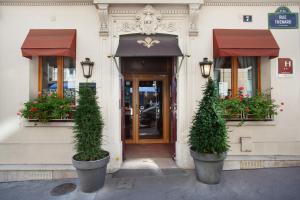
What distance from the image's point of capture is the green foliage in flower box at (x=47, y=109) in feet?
15.9

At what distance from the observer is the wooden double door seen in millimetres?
7461

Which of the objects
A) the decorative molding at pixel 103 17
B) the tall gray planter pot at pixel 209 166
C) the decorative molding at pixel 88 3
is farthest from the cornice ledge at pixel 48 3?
the tall gray planter pot at pixel 209 166

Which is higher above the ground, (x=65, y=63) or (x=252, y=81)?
(x=65, y=63)

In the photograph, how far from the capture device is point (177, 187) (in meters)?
4.30

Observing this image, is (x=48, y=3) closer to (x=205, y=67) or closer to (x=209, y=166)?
(x=205, y=67)

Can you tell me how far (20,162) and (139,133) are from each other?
383cm

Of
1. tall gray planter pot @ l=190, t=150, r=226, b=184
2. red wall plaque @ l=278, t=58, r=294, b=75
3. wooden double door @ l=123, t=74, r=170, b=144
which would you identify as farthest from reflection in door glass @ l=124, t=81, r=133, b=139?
red wall plaque @ l=278, t=58, r=294, b=75

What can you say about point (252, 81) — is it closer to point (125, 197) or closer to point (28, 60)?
point (125, 197)

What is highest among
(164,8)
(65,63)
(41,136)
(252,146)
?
(164,8)

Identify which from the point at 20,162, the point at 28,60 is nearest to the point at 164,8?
the point at 28,60

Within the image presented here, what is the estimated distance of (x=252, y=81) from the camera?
560 cm

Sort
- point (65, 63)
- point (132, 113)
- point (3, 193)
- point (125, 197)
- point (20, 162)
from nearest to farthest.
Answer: point (125, 197), point (3, 193), point (20, 162), point (65, 63), point (132, 113)

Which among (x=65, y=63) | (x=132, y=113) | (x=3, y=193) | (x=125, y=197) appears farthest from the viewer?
(x=132, y=113)

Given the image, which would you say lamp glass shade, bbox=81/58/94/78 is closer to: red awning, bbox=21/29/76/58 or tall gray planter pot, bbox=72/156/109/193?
red awning, bbox=21/29/76/58
